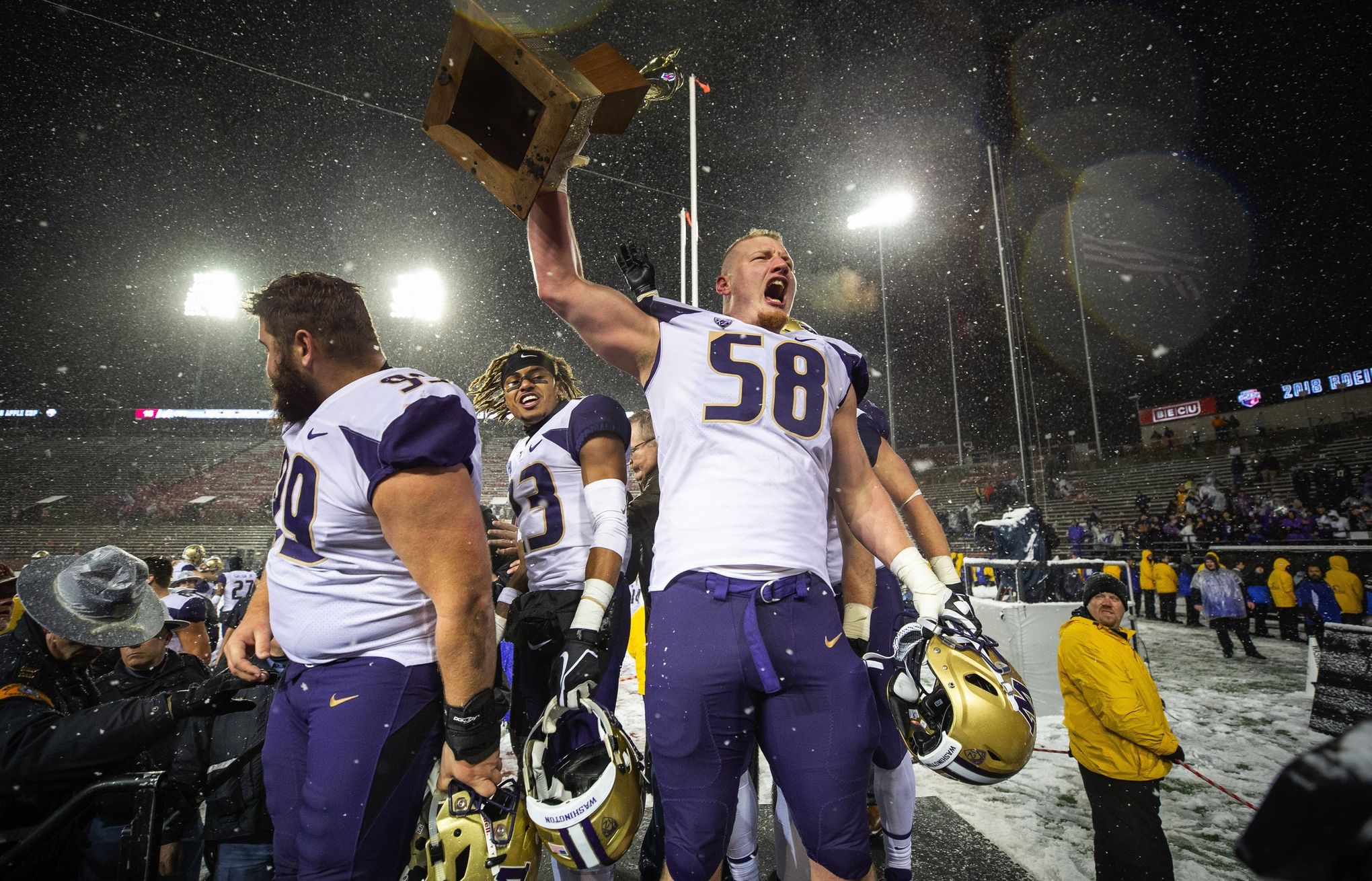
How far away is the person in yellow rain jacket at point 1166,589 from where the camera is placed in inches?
515

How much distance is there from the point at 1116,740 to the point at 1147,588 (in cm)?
1356

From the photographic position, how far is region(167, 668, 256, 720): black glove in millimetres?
1818

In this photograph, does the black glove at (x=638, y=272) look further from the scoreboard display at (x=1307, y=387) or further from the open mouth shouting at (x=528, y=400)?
the scoreboard display at (x=1307, y=387)

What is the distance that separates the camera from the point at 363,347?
74.5 inches

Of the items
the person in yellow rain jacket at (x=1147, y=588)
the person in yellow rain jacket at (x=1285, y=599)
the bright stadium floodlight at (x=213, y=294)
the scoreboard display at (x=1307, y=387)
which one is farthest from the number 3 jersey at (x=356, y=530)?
the scoreboard display at (x=1307, y=387)

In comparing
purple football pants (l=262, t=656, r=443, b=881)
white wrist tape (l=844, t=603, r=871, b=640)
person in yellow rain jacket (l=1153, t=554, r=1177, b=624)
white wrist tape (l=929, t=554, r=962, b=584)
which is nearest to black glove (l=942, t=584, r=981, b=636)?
white wrist tape (l=844, t=603, r=871, b=640)

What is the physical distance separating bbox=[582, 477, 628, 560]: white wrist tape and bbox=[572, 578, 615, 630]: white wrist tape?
0.18 meters

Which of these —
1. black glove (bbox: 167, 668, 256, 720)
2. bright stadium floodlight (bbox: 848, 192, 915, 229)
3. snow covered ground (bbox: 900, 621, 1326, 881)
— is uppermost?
bright stadium floodlight (bbox: 848, 192, 915, 229)

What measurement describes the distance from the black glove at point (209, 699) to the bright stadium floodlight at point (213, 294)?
35664 millimetres

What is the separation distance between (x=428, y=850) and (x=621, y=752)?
520 millimetres

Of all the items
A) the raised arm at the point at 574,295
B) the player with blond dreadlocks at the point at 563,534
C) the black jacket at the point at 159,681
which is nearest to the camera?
the raised arm at the point at 574,295

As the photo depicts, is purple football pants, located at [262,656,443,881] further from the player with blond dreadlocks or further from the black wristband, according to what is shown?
the player with blond dreadlocks

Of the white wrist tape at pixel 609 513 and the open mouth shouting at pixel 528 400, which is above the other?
the open mouth shouting at pixel 528 400

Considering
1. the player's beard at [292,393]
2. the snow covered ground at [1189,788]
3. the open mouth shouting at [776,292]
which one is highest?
the open mouth shouting at [776,292]
